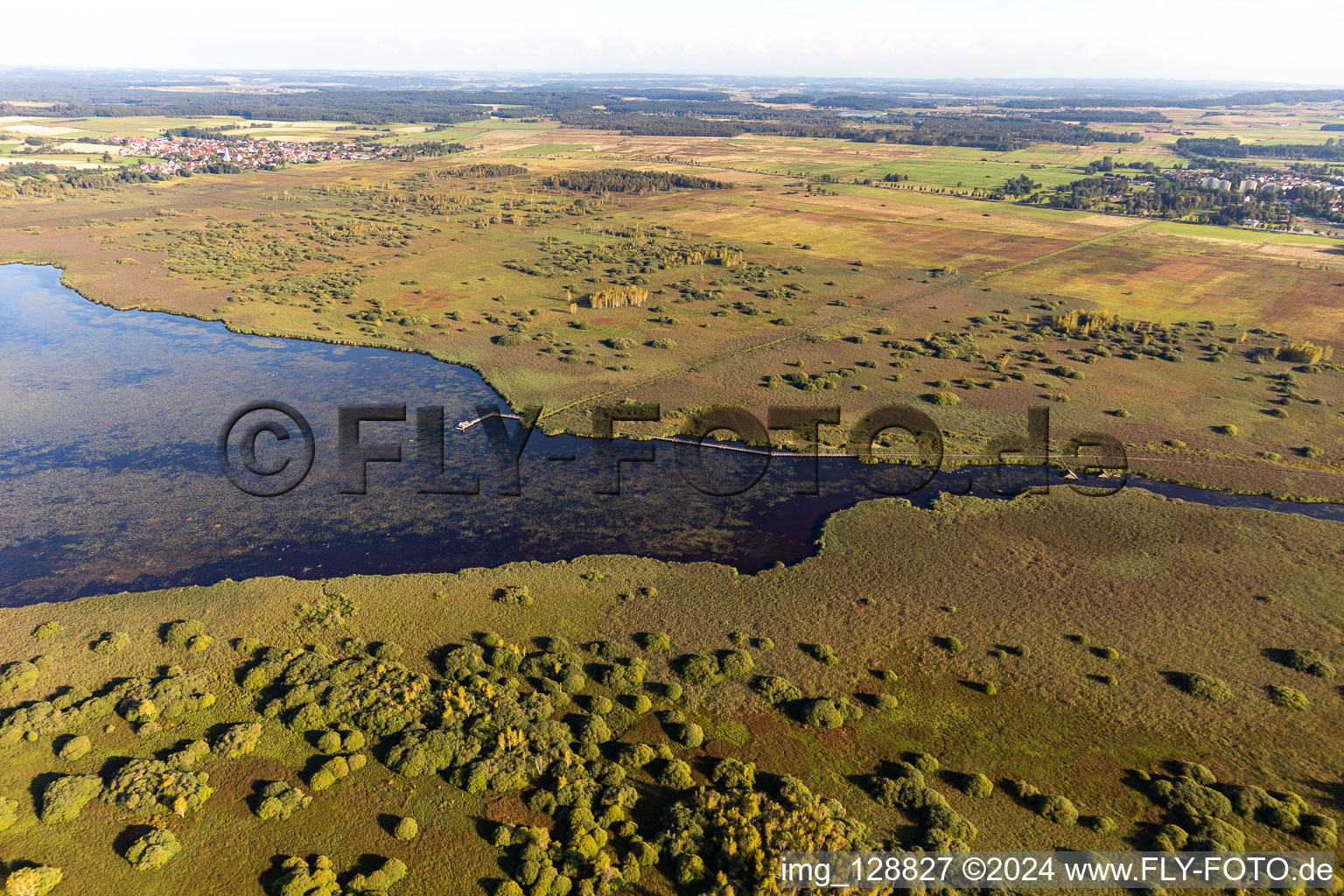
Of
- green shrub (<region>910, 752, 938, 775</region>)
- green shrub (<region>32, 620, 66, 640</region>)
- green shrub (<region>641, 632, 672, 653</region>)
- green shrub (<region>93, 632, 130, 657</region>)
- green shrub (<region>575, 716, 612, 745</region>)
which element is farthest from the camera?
green shrub (<region>641, 632, 672, 653</region>)

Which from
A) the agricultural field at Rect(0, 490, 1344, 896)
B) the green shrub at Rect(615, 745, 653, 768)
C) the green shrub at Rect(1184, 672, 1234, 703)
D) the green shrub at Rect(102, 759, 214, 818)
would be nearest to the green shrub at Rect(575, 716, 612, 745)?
the agricultural field at Rect(0, 490, 1344, 896)

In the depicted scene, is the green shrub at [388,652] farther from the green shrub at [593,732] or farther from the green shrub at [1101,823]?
the green shrub at [1101,823]

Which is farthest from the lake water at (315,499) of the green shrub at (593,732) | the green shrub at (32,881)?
the green shrub at (32,881)

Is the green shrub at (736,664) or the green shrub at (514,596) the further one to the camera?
the green shrub at (514,596)

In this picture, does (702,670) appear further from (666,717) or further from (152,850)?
(152,850)

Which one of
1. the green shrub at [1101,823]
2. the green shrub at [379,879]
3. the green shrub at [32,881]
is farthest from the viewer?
the green shrub at [1101,823]

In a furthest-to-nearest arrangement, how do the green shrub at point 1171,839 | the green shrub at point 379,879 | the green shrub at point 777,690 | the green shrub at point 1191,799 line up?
1. the green shrub at point 777,690
2. the green shrub at point 1191,799
3. the green shrub at point 1171,839
4. the green shrub at point 379,879

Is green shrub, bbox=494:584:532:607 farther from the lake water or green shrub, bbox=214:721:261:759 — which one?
green shrub, bbox=214:721:261:759
